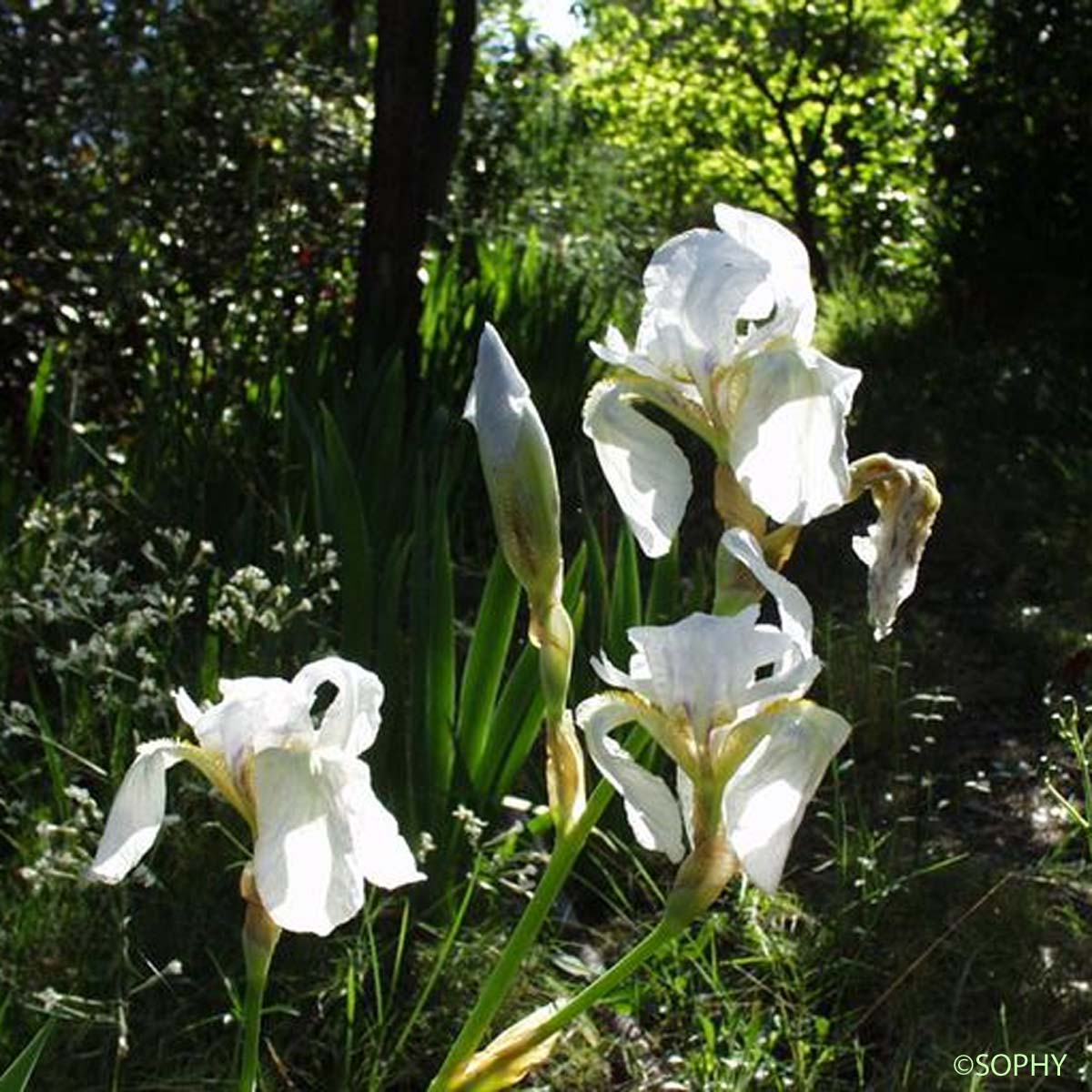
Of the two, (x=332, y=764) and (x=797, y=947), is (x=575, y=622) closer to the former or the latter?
(x=797, y=947)

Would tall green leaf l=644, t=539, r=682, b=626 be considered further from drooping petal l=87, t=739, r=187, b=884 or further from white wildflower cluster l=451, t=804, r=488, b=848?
drooping petal l=87, t=739, r=187, b=884

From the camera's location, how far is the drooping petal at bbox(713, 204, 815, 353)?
1.11 metres

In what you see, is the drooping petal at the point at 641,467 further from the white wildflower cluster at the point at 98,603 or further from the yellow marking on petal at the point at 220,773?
the white wildflower cluster at the point at 98,603

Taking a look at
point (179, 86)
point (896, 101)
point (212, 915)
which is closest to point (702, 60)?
point (896, 101)

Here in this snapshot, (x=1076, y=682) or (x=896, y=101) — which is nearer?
(x=1076, y=682)

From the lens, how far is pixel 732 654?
0.98 m

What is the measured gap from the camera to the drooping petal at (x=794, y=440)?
1.06 m

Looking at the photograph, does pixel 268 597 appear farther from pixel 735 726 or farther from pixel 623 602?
pixel 735 726

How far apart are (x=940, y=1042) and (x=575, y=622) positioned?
722 mm

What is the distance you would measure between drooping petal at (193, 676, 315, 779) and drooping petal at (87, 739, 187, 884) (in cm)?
3

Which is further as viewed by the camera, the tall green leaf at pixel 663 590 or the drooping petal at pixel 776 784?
the tall green leaf at pixel 663 590

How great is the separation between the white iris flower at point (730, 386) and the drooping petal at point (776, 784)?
0.13 meters

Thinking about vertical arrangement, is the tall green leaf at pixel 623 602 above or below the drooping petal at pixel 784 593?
below

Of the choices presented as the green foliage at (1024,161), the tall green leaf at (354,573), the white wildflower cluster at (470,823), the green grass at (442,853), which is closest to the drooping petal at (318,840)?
the green grass at (442,853)
